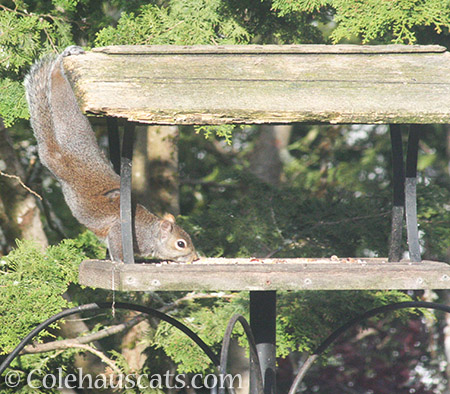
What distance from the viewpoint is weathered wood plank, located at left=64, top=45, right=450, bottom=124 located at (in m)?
1.69

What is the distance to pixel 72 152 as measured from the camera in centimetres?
257

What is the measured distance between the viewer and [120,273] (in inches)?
64.8

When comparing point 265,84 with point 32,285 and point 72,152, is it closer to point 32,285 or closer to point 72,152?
point 72,152

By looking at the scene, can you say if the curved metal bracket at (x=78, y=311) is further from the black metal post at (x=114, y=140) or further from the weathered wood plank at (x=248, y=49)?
the weathered wood plank at (x=248, y=49)

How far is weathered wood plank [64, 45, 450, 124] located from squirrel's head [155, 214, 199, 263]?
3.33 ft

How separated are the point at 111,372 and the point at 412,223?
1.68m

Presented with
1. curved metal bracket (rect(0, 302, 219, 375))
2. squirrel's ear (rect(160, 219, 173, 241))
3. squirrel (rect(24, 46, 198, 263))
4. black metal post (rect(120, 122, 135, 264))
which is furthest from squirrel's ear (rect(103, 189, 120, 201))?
black metal post (rect(120, 122, 135, 264))

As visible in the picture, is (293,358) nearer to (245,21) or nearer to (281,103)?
(245,21)

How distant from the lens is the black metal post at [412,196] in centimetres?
198

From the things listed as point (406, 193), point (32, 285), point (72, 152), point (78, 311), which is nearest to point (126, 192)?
point (78, 311)

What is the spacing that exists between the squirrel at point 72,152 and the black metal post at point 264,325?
677 millimetres

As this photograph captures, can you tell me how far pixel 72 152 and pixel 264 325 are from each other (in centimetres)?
106

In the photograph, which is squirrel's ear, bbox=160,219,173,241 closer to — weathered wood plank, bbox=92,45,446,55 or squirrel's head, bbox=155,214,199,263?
squirrel's head, bbox=155,214,199,263

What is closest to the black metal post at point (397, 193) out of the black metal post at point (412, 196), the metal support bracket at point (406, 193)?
the metal support bracket at point (406, 193)
